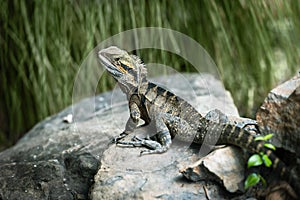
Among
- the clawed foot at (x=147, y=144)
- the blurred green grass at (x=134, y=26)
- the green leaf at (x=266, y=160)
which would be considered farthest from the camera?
the blurred green grass at (x=134, y=26)

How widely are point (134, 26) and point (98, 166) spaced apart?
54.7 inches

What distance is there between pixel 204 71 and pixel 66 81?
3.24 ft

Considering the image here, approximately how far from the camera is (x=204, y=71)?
3.57m

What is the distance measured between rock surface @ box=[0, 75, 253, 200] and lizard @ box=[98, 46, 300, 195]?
54 millimetres

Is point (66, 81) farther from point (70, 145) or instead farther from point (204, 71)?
point (70, 145)

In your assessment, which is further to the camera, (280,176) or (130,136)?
(130,136)

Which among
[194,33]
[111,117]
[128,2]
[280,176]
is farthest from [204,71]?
[280,176]

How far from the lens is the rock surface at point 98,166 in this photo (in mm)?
1903

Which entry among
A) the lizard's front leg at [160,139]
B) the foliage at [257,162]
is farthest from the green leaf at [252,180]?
the lizard's front leg at [160,139]

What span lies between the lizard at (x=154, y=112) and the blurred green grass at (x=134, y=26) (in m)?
1.03

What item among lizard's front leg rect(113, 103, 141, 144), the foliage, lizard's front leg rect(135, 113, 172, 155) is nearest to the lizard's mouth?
lizard's front leg rect(113, 103, 141, 144)

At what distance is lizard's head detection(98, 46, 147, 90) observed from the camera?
2281 millimetres

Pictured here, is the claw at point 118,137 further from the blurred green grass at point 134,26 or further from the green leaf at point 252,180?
the blurred green grass at point 134,26

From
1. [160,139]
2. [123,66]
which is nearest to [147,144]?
[160,139]
